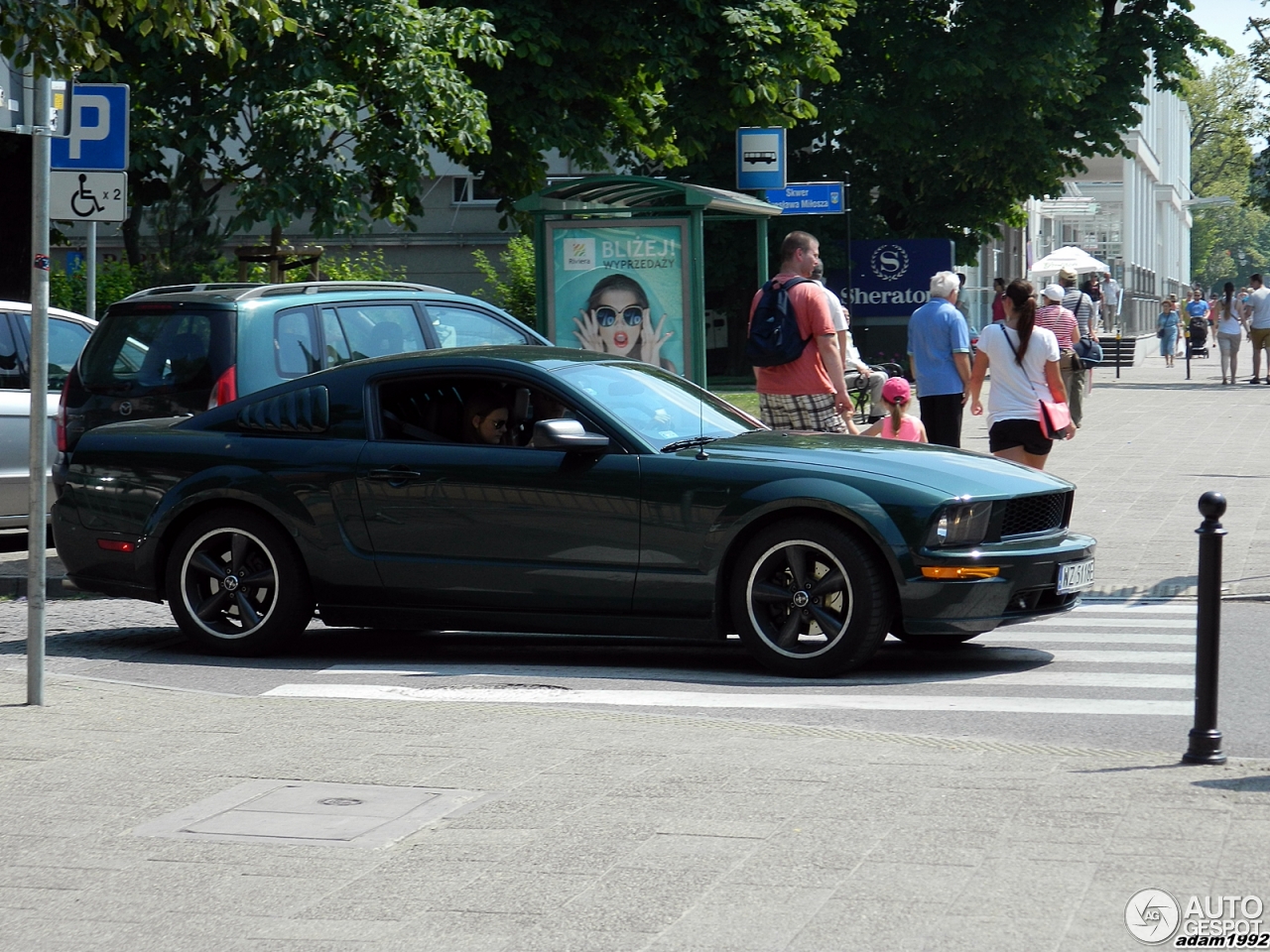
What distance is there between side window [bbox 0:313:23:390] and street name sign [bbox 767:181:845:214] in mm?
7998

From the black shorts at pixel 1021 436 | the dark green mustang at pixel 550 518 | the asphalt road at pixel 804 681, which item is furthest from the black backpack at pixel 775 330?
the asphalt road at pixel 804 681

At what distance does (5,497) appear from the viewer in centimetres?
1216

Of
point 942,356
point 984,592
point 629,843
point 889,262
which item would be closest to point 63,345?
point 942,356

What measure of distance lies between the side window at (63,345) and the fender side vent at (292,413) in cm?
445

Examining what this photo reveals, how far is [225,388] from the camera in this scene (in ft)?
34.1

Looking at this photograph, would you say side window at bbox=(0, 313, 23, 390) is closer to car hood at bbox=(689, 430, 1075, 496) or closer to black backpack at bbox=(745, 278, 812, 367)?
black backpack at bbox=(745, 278, 812, 367)

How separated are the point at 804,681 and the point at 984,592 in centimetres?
84

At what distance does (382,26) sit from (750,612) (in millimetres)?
12573

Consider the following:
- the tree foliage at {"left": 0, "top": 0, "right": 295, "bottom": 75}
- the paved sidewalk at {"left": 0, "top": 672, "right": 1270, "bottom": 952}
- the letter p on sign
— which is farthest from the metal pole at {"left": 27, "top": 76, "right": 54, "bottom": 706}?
the letter p on sign

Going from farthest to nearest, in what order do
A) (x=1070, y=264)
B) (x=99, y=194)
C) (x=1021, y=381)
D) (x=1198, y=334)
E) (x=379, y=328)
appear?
(x=1198, y=334)
(x=1070, y=264)
(x=99, y=194)
(x=1021, y=381)
(x=379, y=328)

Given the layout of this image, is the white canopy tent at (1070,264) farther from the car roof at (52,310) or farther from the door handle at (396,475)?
the door handle at (396,475)

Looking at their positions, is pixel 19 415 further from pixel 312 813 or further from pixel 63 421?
pixel 312 813

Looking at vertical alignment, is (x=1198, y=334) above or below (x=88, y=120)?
above

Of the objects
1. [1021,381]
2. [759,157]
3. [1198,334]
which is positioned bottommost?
[1021,381]
